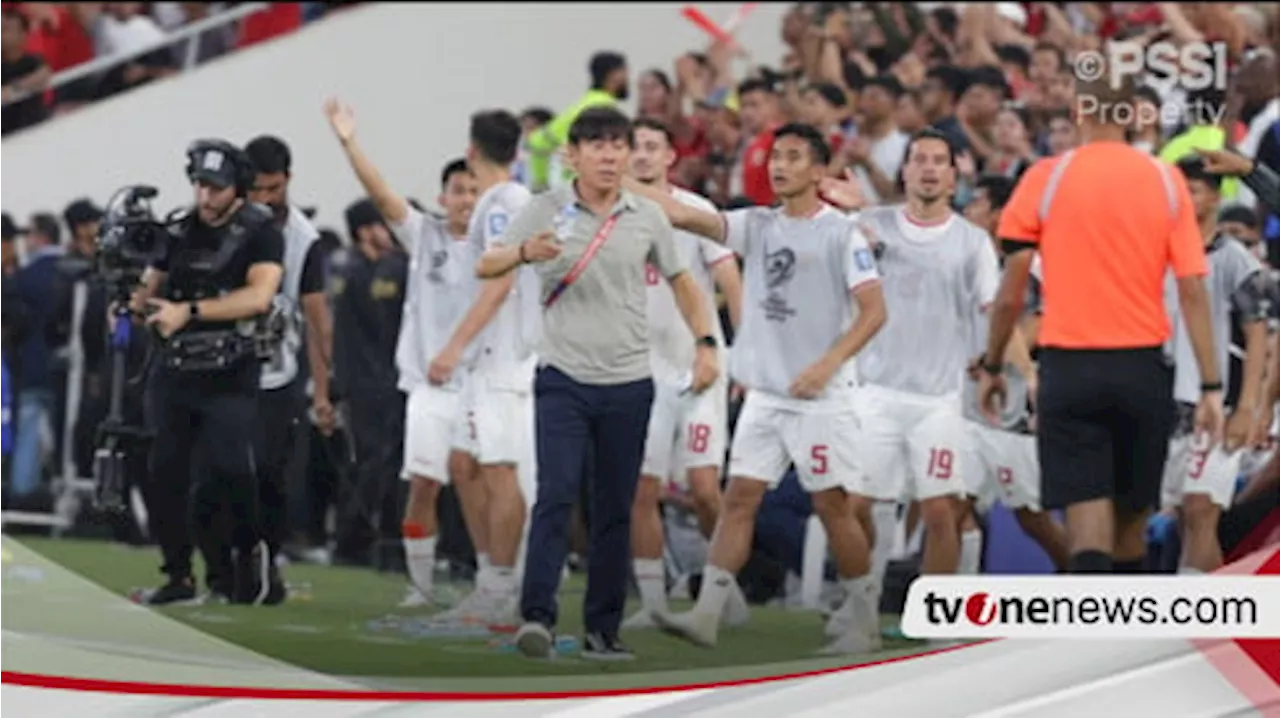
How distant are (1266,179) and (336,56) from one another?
448 centimetres

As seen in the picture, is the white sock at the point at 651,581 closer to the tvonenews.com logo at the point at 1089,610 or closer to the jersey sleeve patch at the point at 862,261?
the jersey sleeve patch at the point at 862,261

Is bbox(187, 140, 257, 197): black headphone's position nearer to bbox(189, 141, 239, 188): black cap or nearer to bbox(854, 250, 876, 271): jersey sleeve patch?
bbox(189, 141, 239, 188): black cap

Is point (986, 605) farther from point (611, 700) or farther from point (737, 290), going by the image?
point (737, 290)

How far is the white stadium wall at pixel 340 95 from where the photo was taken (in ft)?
47.8

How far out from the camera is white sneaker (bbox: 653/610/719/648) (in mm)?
13617

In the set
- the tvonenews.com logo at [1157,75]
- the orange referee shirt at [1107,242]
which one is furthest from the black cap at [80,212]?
the orange referee shirt at [1107,242]

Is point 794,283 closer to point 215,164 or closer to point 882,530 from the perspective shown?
point 882,530

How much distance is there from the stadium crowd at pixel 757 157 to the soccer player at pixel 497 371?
0.38 metres

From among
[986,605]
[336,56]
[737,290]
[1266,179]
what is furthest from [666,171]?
[986,605]

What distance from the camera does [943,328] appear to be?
14.1 metres

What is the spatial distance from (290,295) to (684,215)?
1.76 metres

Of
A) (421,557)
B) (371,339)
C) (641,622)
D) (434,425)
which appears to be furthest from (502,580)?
(371,339)

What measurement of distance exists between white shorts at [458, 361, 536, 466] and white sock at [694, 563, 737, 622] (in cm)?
120

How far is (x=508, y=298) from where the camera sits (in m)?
14.7
